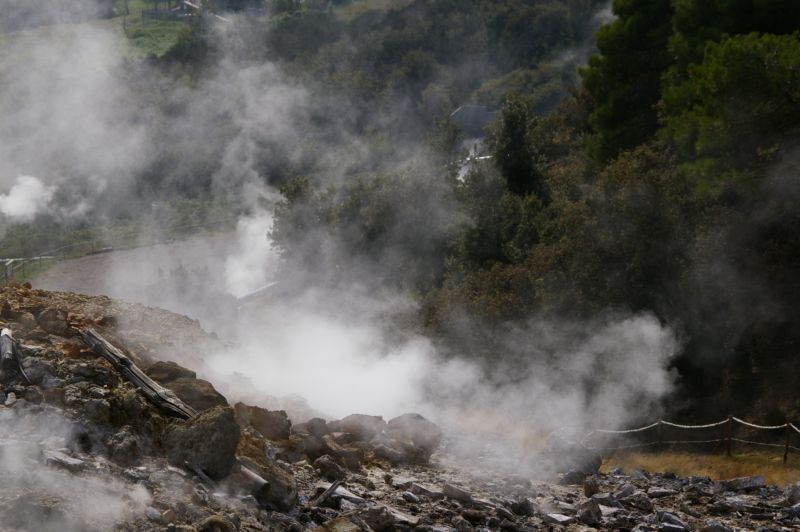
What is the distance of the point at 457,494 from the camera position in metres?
11.0

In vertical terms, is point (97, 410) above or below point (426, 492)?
above

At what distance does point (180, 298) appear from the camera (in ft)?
90.7

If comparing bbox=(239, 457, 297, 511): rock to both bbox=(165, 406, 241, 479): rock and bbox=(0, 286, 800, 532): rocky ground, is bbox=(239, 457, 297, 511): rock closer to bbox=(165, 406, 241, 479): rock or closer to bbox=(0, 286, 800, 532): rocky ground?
bbox=(0, 286, 800, 532): rocky ground

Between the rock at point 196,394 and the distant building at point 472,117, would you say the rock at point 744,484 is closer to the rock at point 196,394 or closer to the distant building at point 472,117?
the rock at point 196,394

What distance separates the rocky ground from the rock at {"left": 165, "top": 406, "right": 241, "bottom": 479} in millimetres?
13

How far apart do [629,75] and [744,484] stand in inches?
671

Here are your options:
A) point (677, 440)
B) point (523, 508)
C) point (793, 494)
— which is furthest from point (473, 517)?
point (677, 440)

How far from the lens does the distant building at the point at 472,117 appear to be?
193 feet

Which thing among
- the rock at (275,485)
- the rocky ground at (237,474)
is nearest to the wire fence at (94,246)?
the rocky ground at (237,474)

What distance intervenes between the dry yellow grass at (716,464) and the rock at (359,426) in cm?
459

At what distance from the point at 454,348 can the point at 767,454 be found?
756cm

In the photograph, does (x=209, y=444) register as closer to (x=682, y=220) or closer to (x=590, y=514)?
(x=590, y=514)

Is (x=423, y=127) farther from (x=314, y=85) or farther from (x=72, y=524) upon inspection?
(x=72, y=524)

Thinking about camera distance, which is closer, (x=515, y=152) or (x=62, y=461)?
(x=62, y=461)
